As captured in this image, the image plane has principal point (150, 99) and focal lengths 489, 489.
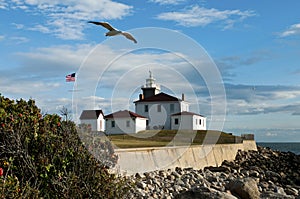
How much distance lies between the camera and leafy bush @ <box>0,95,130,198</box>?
33.2ft

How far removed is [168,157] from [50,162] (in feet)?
46.6

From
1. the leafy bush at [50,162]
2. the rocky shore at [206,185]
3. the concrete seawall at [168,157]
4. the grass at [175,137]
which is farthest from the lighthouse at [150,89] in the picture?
the leafy bush at [50,162]

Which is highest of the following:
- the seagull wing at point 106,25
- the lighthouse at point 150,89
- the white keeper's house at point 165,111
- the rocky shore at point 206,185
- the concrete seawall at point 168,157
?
the lighthouse at point 150,89

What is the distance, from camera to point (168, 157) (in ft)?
79.7

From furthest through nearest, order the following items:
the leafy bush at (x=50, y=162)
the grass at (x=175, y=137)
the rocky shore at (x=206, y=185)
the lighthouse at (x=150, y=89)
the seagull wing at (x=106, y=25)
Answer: the lighthouse at (x=150, y=89)
the grass at (x=175, y=137)
the seagull wing at (x=106, y=25)
the rocky shore at (x=206, y=185)
the leafy bush at (x=50, y=162)

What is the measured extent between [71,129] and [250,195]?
5441mm

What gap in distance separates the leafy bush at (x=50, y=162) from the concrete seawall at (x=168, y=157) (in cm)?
163

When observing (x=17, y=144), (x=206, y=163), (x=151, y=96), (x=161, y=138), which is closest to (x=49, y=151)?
(x=17, y=144)

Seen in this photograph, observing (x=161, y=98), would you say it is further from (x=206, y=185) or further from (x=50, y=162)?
(x=50, y=162)

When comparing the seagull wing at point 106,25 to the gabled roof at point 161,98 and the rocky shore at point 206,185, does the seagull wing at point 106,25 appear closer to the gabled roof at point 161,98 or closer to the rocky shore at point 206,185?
the rocky shore at point 206,185

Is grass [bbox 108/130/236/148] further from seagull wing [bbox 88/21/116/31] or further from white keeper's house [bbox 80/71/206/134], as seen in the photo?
seagull wing [bbox 88/21/116/31]

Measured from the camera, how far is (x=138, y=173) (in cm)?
1900

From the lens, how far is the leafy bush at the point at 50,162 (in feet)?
33.2

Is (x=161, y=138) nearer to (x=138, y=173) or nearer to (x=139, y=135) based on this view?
(x=139, y=135)
